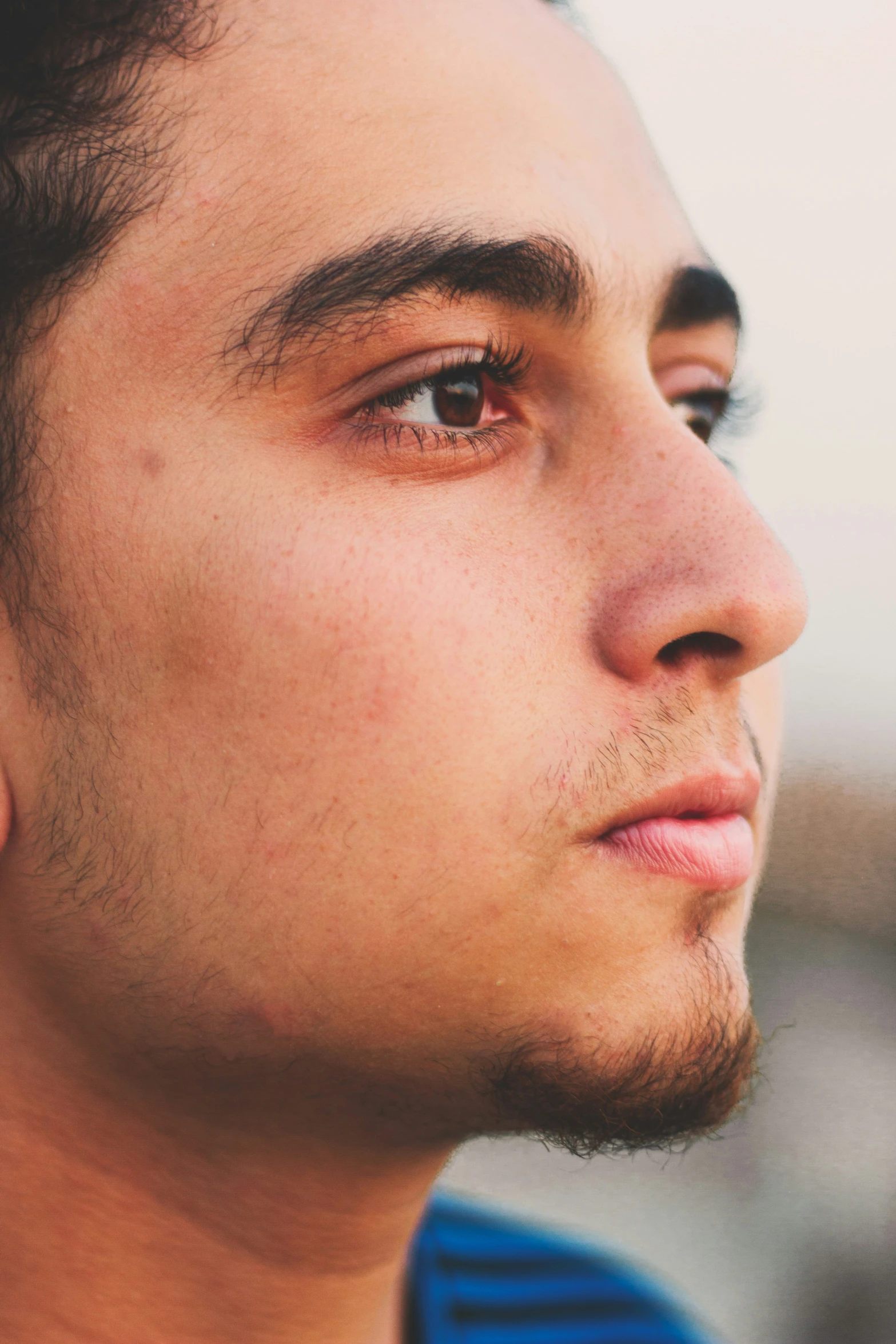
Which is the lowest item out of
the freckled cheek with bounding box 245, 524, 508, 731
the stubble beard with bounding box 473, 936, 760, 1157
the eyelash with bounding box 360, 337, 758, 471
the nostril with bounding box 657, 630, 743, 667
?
the stubble beard with bounding box 473, 936, 760, 1157

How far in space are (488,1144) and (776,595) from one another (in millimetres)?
3722

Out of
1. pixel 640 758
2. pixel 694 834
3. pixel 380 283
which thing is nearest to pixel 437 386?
pixel 380 283

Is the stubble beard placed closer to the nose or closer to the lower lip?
the lower lip

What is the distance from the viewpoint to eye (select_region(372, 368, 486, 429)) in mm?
1348

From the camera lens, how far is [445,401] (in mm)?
1373

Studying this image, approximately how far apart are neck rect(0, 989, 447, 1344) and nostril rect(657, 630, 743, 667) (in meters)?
0.74

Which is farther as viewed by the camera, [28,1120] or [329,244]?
[28,1120]

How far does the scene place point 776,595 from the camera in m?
1.32

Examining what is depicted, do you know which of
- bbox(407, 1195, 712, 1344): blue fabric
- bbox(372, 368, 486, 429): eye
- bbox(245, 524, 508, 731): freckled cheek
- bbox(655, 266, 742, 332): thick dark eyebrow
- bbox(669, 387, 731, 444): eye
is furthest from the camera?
bbox(407, 1195, 712, 1344): blue fabric

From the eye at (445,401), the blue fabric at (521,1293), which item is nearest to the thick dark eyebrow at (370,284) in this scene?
the eye at (445,401)

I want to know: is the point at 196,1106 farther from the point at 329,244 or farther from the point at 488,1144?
the point at 488,1144

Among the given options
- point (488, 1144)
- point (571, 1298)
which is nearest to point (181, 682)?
point (571, 1298)

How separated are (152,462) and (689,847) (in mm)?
769

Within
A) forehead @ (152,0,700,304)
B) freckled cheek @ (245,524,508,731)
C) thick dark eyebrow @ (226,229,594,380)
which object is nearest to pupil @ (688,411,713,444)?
forehead @ (152,0,700,304)
